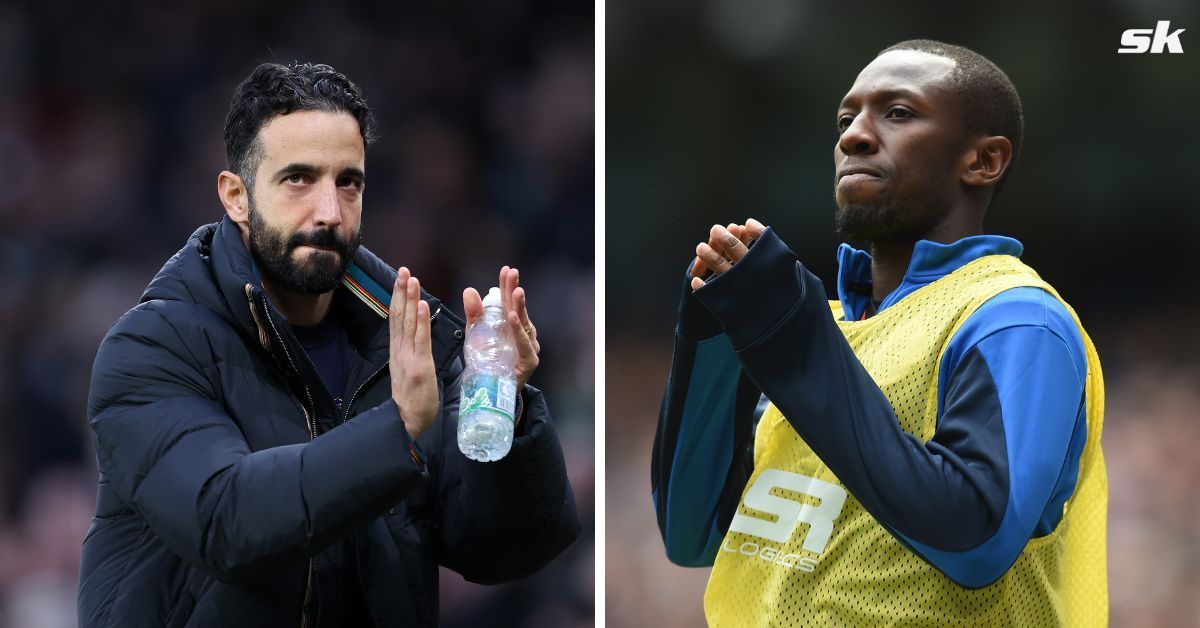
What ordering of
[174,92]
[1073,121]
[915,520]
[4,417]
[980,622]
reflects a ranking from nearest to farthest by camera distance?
[915,520] < [980,622] < [1073,121] < [4,417] < [174,92]

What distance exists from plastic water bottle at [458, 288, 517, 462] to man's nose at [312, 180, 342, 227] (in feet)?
1.16

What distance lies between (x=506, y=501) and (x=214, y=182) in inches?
142

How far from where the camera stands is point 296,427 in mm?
2449

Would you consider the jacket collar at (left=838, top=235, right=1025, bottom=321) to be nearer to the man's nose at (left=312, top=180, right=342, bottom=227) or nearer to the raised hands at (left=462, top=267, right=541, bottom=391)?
the raised hands at (left=462, top=267, right=541, bottom=391)

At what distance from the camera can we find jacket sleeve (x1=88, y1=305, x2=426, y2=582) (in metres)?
2.15

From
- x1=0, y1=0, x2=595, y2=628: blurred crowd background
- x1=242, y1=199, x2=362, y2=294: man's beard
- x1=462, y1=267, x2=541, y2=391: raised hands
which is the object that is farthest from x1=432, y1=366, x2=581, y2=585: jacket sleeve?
x1=0, y1=0, x2=595, y2=628: blurred crowd background

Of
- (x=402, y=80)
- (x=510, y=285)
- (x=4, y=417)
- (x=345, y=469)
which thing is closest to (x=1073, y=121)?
(x=402, y=80)

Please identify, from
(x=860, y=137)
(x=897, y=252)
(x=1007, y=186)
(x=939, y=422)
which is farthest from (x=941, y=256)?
(x=1007, y=186)

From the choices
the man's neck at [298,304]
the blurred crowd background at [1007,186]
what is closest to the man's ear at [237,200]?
the man's neck at [298,304]

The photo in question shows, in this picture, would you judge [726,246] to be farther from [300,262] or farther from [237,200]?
[237,200]

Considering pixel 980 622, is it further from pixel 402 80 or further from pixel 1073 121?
pixel 402 80

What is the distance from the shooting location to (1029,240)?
4.90 m

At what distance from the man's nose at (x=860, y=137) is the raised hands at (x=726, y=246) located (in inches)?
17.6

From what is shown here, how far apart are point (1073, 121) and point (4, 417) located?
423 cm
